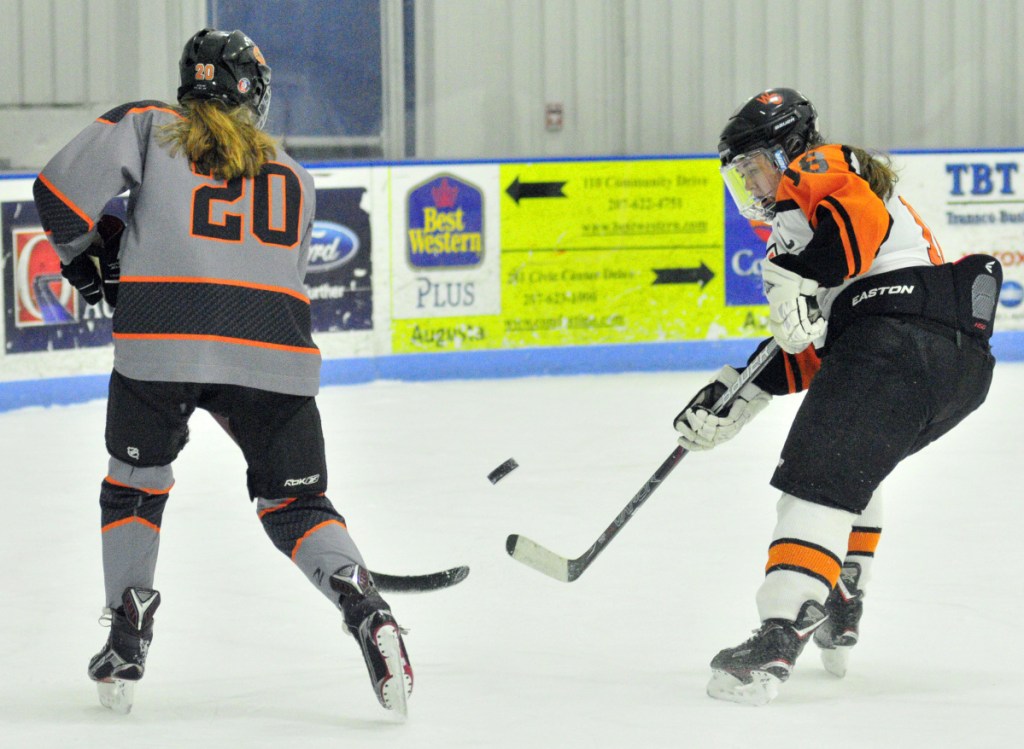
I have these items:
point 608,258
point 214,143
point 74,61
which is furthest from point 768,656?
point 74,61

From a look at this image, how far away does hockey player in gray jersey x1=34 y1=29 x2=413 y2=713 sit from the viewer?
204 cm

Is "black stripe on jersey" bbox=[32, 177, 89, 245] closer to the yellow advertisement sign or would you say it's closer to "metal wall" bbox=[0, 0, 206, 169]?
the yellow advertisement sign

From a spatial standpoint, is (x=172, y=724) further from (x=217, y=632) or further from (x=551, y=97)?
(x=551, y=97)

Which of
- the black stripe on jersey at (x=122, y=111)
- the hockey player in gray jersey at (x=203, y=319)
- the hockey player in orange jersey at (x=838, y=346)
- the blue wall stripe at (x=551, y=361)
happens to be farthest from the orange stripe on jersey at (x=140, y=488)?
the blue wall stripe at (x=551, y=361)

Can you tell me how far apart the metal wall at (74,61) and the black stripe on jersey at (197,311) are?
410 cm

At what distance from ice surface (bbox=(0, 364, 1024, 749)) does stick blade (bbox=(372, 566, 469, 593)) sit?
11 cm

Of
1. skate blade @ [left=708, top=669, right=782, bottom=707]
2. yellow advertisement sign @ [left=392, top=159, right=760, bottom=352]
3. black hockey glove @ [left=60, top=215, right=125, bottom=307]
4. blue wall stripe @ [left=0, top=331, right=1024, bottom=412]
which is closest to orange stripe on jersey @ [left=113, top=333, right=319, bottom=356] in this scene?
black hockey glove @ [left=60, top=215, right=125, bottom=307]

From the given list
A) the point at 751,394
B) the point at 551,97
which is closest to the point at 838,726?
the point at 751,394

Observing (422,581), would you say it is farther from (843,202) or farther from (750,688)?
(843,202)

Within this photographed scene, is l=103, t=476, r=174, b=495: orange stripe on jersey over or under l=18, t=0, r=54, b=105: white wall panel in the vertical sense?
under

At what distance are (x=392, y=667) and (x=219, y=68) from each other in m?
0.84

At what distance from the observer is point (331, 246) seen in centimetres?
555

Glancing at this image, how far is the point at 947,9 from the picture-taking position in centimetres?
716

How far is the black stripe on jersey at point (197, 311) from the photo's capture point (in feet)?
6.77
